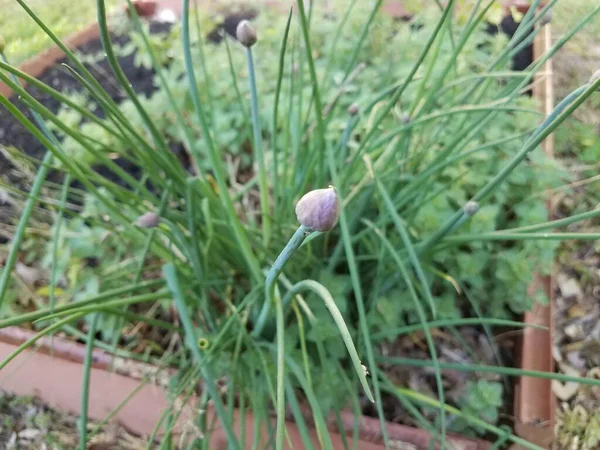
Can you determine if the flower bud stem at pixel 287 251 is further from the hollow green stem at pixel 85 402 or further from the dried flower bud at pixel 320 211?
the hollow green stem at pixel 85 402

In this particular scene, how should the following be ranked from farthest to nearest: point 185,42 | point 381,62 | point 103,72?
1. point 103,72
2. point 381,62
3. point 185,42

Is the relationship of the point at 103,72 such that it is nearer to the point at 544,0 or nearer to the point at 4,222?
the point at 4,222

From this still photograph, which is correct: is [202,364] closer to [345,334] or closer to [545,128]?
[345,334]

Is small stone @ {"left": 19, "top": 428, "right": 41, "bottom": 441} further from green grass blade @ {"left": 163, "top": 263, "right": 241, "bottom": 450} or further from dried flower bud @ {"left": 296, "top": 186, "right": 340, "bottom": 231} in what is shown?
dried flower bud @ {"left": 296, "top": 186, "right": 340, "bottom": 231}

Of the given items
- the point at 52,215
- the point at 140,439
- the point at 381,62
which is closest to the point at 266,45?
the point at 381,62

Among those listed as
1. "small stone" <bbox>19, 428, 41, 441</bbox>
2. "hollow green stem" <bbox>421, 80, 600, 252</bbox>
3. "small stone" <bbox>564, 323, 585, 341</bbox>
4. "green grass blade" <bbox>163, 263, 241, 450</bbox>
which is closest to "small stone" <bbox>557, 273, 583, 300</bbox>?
"small stone" <bbox>564, 323, 585, 341</bbox>

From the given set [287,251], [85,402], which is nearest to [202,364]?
[85,402]
